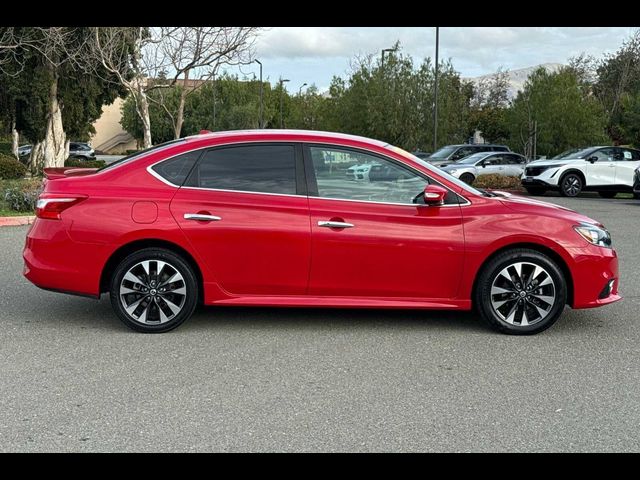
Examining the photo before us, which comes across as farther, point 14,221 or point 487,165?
point 487,165

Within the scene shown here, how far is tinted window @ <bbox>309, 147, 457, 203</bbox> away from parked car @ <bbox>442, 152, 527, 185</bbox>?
18.7 m

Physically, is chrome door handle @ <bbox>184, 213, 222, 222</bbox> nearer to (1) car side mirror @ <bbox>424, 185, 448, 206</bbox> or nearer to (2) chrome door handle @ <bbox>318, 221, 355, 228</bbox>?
(2) chrome door handle @ <bbox>318, 221, 355, 228</bbox>

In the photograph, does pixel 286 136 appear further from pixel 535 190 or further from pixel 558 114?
pixel 558 114

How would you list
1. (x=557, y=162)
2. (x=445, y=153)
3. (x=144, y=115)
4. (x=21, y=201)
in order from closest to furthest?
(x=21, y=201), (x=557, y=162), (x=144, y=115), (x=445, y=153)

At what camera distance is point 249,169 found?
18.5ft

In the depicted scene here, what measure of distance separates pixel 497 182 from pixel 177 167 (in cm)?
1916

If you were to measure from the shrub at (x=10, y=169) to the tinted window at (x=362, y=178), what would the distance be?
21215mm

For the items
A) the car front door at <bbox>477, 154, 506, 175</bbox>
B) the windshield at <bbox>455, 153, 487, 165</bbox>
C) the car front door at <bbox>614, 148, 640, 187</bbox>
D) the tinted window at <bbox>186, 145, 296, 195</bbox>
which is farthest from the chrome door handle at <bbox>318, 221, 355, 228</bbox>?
the windshield at <bbox>455, 153, 487, 165</bbox>

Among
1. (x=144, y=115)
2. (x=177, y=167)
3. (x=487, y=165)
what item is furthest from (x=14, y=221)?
(x=487, y=165)

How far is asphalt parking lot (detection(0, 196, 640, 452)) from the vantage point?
3660 millimetres

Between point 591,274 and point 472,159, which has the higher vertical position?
point 472,159

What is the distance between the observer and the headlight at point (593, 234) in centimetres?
562

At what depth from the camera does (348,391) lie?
14.2 ft
